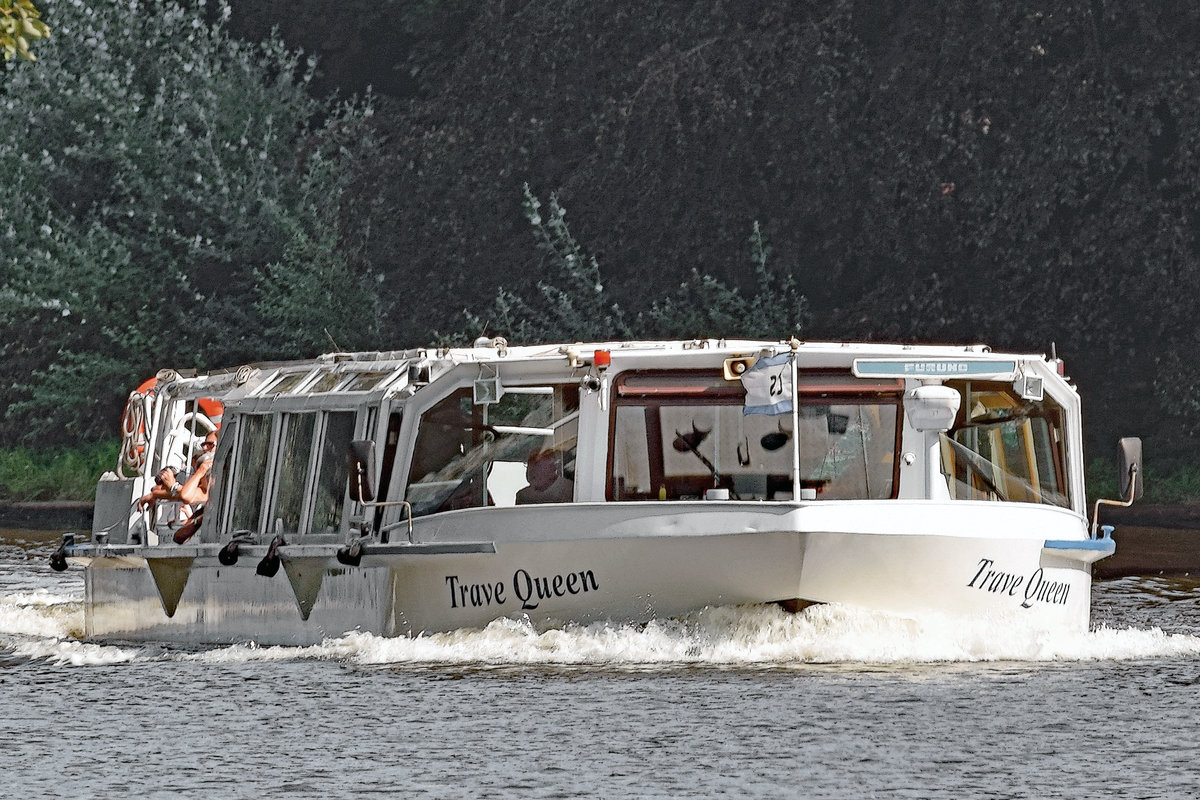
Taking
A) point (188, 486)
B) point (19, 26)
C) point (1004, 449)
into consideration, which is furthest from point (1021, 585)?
point (19, 26)

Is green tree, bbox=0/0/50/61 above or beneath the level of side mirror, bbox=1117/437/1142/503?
above

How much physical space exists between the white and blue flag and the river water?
1.46 meters

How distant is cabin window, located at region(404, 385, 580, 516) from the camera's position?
19609mm

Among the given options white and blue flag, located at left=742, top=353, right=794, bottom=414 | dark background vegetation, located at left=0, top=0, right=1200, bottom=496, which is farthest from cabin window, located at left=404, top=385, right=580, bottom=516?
dark background vegetation, located at left=0, top=0, right=1200, bottom=496

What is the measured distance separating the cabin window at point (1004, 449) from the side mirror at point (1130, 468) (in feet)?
1.52

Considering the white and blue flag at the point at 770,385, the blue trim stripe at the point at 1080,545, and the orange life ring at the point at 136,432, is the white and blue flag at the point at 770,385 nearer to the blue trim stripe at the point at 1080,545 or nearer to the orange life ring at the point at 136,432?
the blue trim stripe at the point at 1080,545

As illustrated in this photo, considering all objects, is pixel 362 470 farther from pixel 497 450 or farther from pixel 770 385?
pixel 770 385

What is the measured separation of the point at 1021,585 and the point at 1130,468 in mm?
1672

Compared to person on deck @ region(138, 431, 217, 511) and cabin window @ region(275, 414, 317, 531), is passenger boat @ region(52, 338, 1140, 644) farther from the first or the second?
person on deck @ region(138, 431, 217, 511)

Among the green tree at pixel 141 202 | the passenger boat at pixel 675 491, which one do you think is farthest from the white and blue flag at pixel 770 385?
the green tree at pixel 141 202

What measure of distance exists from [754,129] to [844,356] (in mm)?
22369

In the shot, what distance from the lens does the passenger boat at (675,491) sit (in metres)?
18.5

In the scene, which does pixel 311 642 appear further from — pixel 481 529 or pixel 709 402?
pixel 709 402

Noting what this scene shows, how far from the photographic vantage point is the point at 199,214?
51.2m
